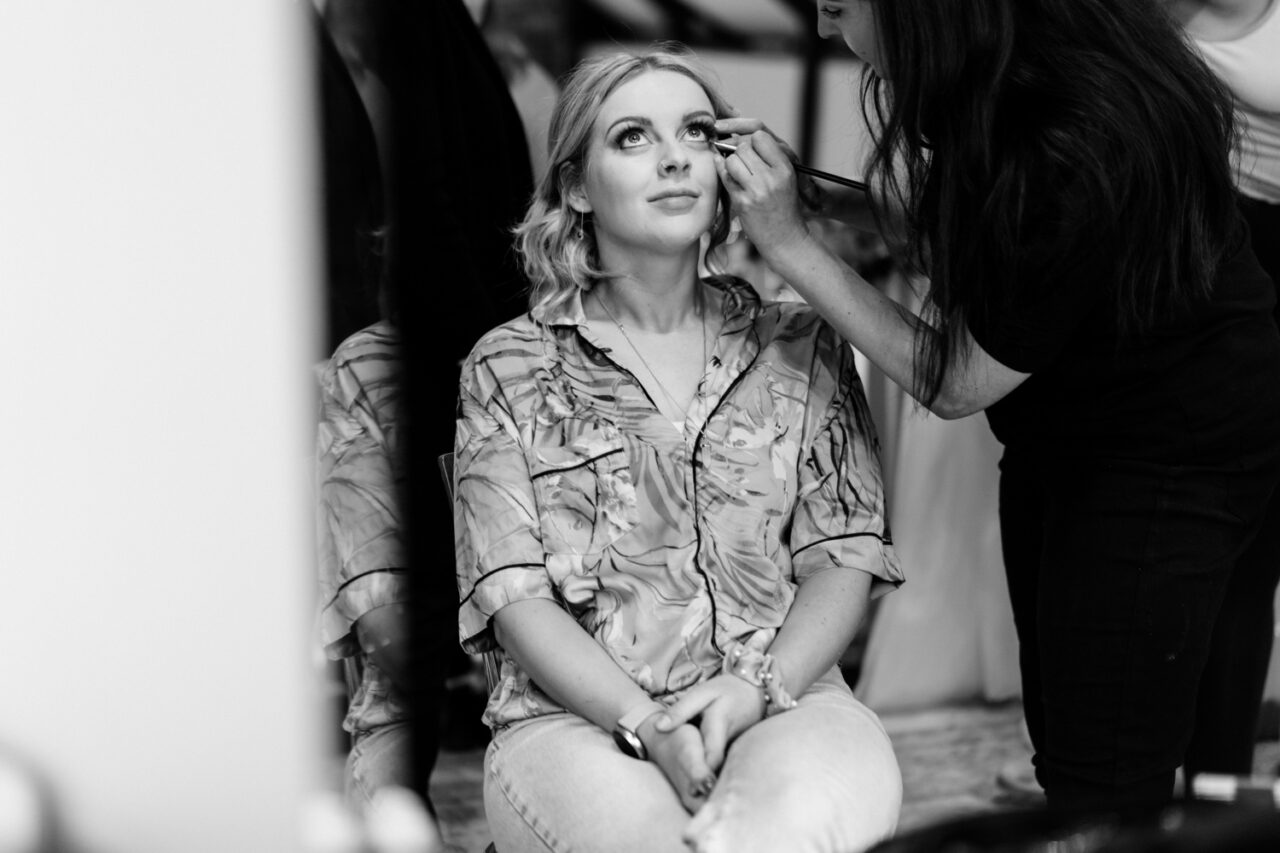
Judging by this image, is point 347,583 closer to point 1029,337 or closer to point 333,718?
point 333,718

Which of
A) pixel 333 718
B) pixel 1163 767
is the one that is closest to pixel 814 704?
pixel 1163 767

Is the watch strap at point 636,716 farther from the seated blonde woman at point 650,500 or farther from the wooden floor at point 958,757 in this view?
the wooden floor at point 958,757

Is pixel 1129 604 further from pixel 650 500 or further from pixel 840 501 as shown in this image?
pixel 650 500

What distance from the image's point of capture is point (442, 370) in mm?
2109

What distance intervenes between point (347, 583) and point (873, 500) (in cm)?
82

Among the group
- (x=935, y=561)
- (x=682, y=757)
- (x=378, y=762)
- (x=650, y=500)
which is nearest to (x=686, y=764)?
(x=682, y=757)

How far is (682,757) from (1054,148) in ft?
2.60

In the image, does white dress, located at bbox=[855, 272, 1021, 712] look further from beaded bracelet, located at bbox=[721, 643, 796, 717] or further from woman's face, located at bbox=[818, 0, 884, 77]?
beaded bracelet, located at bbox=[721, 643, 796, 717]

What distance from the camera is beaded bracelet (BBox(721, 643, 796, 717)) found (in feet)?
5.16

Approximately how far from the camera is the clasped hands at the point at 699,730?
4.77ft

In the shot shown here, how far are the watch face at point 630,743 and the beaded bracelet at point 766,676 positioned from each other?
0.15m

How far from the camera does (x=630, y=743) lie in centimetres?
153

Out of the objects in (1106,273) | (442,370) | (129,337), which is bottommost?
(442,370)

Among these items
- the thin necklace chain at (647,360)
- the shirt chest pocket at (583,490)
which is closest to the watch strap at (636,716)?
the shirt chest pocket at (583,490)
